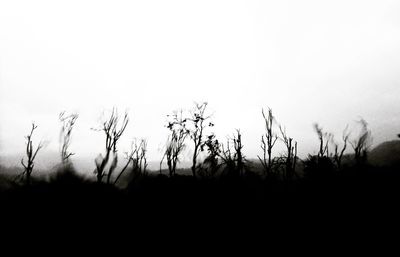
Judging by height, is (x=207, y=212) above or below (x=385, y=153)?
below

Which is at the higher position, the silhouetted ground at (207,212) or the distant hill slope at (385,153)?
the distant hill slope at (385,153)

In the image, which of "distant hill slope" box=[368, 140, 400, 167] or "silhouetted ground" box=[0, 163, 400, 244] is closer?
"silhouetted ground" box=[0, 163, 400, 244]

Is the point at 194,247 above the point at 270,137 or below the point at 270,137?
below

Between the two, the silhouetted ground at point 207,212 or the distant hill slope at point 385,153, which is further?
the distant hill slope at point 385,153

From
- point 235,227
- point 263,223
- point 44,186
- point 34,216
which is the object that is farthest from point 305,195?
point 44,186

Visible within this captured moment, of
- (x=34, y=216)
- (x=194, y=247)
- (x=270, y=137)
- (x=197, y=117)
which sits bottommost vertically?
(x=194, y=247)

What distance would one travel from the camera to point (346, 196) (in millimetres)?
16016

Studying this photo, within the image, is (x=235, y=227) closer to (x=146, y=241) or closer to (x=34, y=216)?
(x=146, y=241)

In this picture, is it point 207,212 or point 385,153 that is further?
point 385,153

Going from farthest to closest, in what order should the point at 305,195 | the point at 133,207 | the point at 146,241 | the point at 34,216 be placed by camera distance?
1. the point at 305,195
2. the point at 133,207
3. the point at 34,216
4. the point at 146,241

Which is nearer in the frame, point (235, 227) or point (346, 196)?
point (235, 227)

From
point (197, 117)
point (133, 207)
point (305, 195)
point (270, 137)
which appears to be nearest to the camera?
point (133, 207)

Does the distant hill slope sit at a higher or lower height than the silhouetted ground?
higher

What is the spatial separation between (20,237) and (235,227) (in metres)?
8.37
